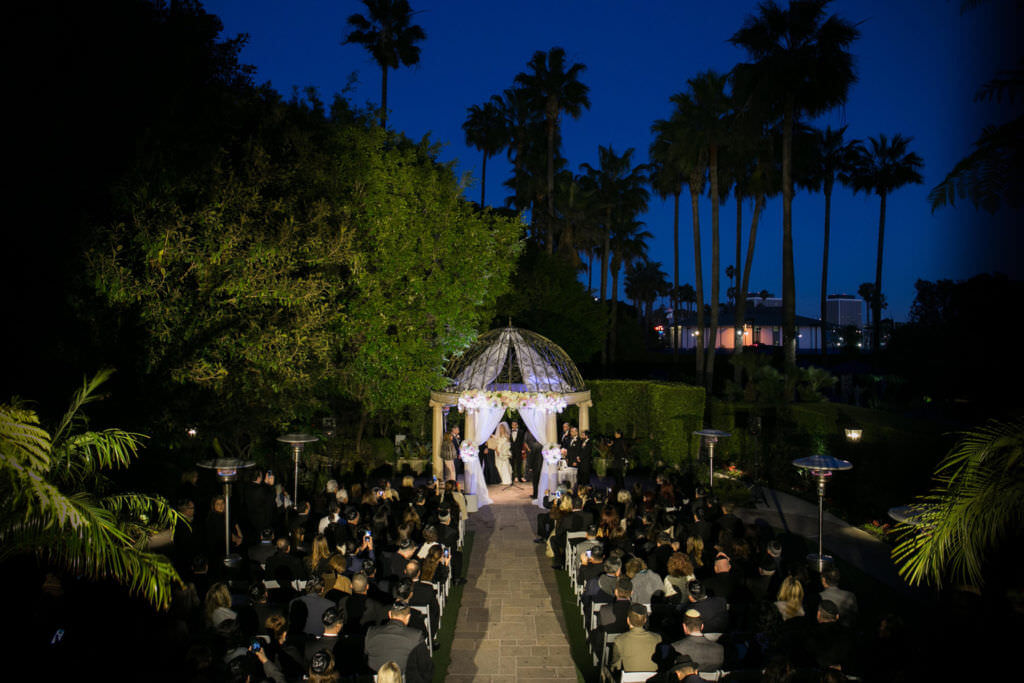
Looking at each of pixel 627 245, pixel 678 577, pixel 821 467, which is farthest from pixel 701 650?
pixel 627 245

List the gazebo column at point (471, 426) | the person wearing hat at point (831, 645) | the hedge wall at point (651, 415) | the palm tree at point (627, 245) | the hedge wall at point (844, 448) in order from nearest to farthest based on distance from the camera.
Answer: the person wearing hat at point (831, 645) → the hedge wall at point (844, 448) → the gazebo column at point (471, 426) → the hedge wall at point (651, 415) → the palm tree at point (627, 245)

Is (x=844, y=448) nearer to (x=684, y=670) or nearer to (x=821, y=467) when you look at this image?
(x=821, y=467)

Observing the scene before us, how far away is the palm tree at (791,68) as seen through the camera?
23656 mm

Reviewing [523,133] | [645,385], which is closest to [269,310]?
[645,385]

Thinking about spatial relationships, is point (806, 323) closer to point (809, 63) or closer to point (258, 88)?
point (809, 63)

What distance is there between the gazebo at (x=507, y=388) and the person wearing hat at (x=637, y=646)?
9.21m

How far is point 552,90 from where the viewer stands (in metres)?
35.7

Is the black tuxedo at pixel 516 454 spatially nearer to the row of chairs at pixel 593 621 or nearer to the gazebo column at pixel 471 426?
the gazebo column at pixel 471 426

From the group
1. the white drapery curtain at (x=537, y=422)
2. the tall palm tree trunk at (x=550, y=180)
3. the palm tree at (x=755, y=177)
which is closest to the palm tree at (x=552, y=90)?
the tall palm tree trunk at (x=550, y=180)

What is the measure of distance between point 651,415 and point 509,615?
12439mm

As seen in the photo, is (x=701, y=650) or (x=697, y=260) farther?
(x=697, y=260)

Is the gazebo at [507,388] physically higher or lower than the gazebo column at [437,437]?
higher

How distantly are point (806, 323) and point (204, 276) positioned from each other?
76.7 m

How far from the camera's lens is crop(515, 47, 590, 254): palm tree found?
35375 mm
